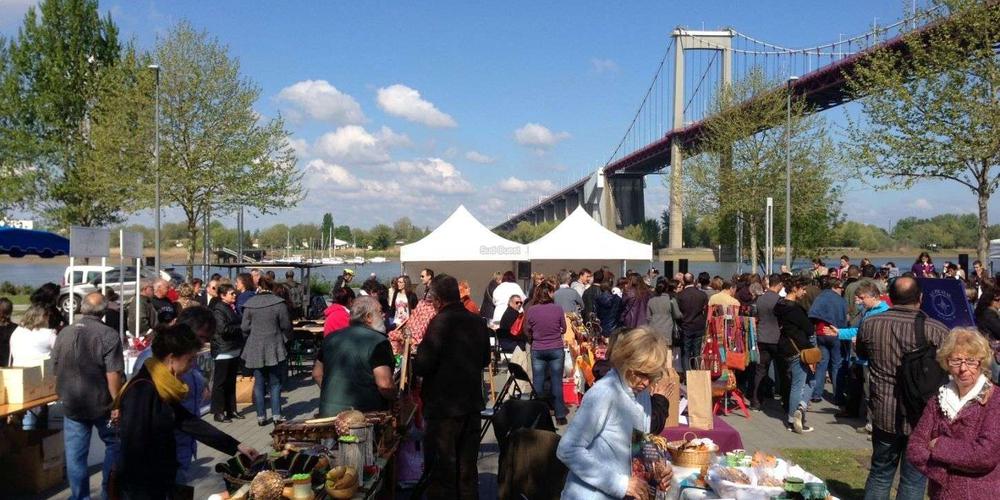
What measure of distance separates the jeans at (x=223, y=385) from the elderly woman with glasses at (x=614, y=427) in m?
6.24

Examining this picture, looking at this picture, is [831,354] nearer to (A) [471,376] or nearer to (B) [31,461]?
(A) [471,376]

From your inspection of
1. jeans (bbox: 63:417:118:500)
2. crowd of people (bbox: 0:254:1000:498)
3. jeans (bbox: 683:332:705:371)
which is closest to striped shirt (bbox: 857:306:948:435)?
crowd of people (bbox: 0:254:1000:498)

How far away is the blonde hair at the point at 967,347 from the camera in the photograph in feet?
11.1

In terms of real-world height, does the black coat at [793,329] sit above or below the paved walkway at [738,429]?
above

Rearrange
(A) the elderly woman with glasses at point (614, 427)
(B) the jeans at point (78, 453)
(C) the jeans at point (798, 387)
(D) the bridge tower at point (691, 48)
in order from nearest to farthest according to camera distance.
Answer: (A) the elderly woman with glasses at point (614, 427) → (B) the jeans at point (78, 453) → (C) the jeans at point (798, 387) → (D) the bridge tower at point (691, 48)

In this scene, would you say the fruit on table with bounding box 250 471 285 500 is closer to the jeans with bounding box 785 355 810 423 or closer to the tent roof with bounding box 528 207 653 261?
the jeans with bounding box 785 355 810 423

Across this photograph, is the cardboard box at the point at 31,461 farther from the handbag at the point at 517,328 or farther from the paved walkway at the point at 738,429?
the handbag at the point at 517,328

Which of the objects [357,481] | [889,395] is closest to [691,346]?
[889,395]

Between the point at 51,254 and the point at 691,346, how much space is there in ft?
28.6

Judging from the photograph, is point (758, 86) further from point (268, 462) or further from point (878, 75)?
point (268, 462)

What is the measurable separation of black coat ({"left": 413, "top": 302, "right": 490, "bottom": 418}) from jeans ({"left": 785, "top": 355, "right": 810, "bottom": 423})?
4238 millimetres

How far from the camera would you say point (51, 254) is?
11.4 meters

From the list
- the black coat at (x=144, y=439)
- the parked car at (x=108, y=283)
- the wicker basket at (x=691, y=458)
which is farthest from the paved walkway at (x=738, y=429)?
the parked car at (x=108, y=283)

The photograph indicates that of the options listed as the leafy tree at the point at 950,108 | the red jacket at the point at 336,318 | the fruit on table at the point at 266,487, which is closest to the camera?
the fruit on table at the point at 266,487
